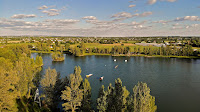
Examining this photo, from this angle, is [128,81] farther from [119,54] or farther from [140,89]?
[119,54]

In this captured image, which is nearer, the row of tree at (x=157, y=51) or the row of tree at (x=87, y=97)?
the row of tree at (x=87, y=97)

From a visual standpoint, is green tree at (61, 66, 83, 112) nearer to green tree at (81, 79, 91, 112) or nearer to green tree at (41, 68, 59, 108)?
green tree at (81, 79, 91, 112)

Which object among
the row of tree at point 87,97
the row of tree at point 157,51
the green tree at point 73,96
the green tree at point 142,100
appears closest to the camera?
the green tree at point 142,100

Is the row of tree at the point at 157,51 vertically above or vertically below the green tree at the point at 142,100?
above

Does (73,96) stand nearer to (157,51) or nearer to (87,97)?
(87,97)

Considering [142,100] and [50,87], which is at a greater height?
[142,100]

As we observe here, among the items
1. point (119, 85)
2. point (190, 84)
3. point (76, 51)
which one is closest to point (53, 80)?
point (119, 85)

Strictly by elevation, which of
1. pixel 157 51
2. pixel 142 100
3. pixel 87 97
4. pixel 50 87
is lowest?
pixel 87 97

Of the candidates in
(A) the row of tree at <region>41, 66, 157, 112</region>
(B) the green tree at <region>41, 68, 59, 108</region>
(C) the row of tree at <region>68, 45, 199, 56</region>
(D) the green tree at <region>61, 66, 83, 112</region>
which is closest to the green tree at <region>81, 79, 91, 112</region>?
(A) the row of tree at <region>41, 66, 157, 112</region>

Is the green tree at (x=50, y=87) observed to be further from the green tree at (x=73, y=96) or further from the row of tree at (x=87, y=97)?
the green tree at (x=73, y=96)

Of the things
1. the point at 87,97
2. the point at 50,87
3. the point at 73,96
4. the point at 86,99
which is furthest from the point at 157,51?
the point at 73,96

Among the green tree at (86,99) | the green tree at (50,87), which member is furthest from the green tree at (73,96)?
the green tree at (50,87)

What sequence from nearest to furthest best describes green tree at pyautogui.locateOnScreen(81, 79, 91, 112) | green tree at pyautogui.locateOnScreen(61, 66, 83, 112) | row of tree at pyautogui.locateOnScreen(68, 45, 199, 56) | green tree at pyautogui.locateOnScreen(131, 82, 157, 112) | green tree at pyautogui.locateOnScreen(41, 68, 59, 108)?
green tree at pyautogui.locateOnScreen(131, 82, 157, 112), green tree at pyautogui.locateOnScreen(61, 66, 83, 112), green tree at pyautogui.locateOnScreen(81, 79, 91, 112), green tree at pyautogui.locateOnScreen(41, 68, 59, 108), row of tree at pyautogui.locateOnScreen(68, 45, 199, 56)
